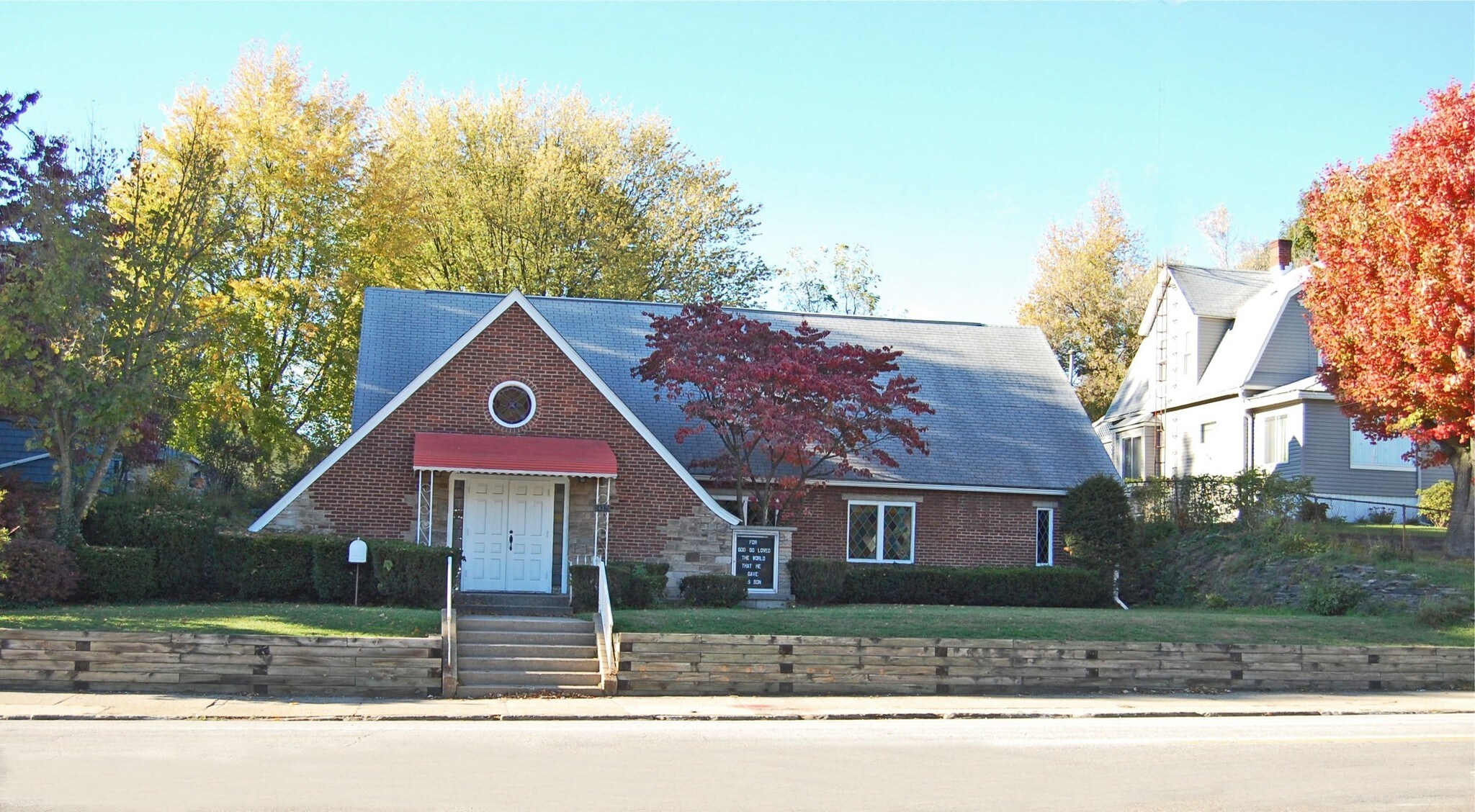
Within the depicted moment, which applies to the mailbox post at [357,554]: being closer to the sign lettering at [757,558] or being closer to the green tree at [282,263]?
the sign lettering at [757,558]

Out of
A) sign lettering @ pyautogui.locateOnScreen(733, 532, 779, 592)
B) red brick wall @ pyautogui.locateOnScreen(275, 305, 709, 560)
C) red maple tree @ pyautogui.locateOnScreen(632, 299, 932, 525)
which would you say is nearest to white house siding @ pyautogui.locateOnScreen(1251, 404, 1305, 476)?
red maple tree @ pyautogui.locateOnScreen(632, 299, 932, 525)

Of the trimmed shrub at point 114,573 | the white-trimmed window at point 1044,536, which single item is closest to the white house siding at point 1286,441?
the white-trimmed window at point 1044,536

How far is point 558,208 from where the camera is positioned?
41906 millimetres

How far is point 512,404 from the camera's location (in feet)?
78.4

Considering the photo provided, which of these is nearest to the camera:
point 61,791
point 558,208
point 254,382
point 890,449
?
point 61,791

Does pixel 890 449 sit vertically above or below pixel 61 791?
above

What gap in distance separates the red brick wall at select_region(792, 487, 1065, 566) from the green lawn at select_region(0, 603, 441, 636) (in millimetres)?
9204

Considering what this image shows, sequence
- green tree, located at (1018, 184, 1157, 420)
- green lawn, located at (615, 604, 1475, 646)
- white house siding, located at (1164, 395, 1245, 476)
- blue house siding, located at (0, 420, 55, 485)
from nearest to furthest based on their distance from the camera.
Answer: green lawn, located at (615, 604, 1475, 646) < blue house siding, located at (0, 420, 55, 485) < white house siding, located at (1164, 395, 1245, 476) < green tree, located at (1018, 184, 1157, 420)

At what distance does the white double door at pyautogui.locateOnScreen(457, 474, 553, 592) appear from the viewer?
23156 millimetres

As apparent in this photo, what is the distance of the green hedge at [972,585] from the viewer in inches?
1000

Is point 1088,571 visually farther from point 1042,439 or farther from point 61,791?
point 61,791

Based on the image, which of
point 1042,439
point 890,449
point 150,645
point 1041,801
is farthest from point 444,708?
point 1042,439

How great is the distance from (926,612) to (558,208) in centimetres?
2444

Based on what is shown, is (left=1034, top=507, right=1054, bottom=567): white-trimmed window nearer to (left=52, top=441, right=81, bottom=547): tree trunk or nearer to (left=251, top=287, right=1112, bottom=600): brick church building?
(left=251, top=287, right=1112, bottom=600): brick church building
